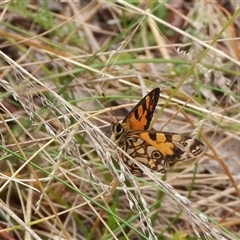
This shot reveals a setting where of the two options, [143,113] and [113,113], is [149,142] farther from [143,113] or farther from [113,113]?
[113,113]

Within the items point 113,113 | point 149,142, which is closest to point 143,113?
point 149,142

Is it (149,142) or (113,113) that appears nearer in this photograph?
(149,142)

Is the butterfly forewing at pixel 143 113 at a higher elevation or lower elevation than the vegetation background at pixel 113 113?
higher

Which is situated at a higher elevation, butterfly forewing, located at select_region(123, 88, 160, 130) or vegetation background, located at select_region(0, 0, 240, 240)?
butterfly forewing, located at select_region(123, 88, 160, 130)

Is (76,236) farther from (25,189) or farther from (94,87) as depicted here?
(94,87)

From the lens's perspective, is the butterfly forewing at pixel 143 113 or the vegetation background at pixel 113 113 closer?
the butterfly forewing at pixel 143 113

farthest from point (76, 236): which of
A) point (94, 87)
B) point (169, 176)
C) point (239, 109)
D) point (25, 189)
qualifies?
point (239, 109)
